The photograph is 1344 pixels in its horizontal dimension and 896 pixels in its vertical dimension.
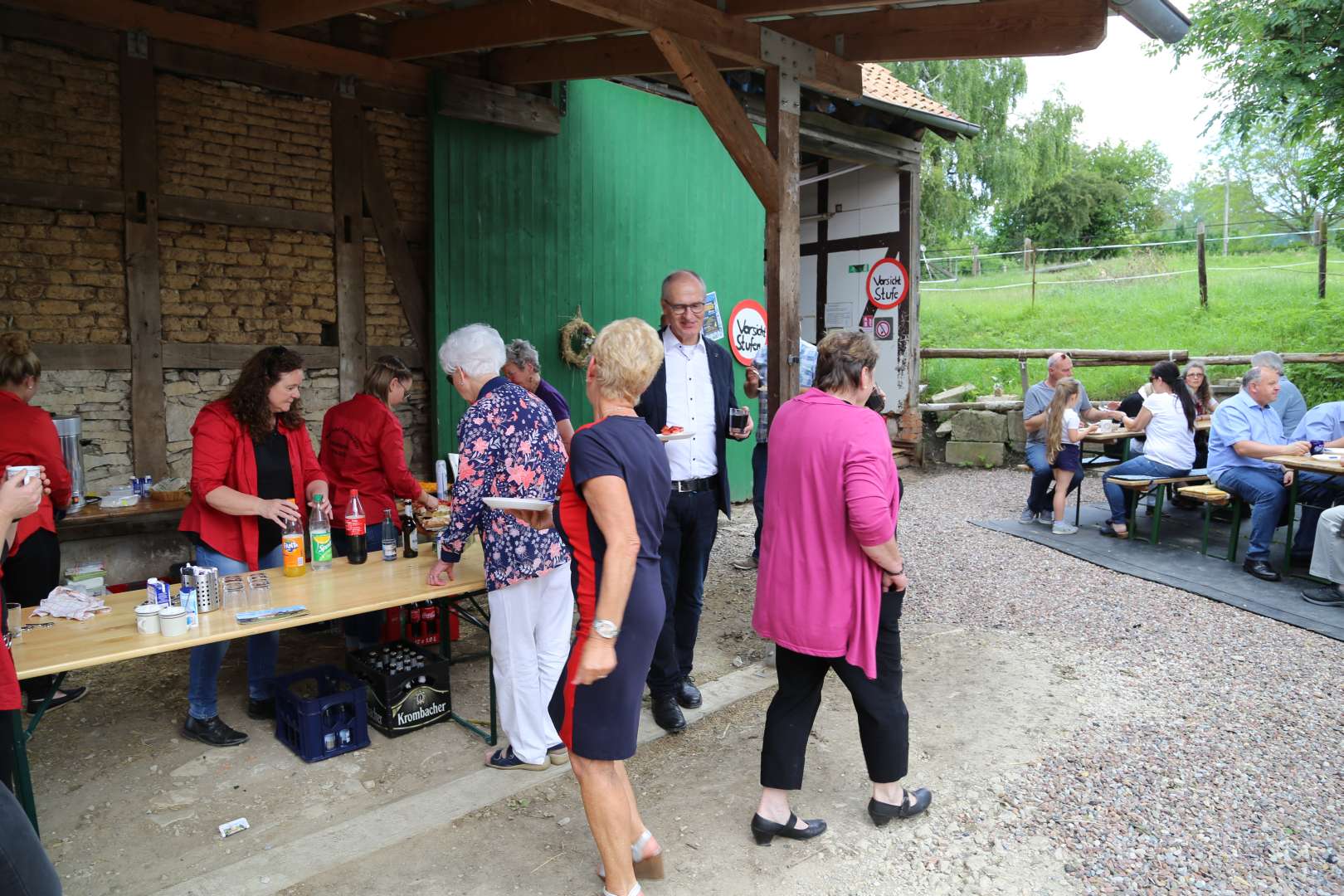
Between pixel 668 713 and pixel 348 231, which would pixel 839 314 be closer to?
pixel 348 231

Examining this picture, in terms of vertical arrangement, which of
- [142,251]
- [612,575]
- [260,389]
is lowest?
[612,575]

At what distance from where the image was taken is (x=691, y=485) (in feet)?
12.9

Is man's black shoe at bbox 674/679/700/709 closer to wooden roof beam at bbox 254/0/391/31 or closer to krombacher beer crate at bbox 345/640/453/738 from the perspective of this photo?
krombacher beer crate at bbox 345/640/453/738

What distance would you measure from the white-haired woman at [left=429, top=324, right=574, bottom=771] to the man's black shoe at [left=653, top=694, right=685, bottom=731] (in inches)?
24.2

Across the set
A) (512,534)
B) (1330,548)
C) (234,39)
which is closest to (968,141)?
(1330,548)

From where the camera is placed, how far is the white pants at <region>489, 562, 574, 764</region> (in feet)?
11.4

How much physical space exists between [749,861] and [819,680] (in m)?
0.63

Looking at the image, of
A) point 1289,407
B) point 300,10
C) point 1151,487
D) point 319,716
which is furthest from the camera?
point 1289,407

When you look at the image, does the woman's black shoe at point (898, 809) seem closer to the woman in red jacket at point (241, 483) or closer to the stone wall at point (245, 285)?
the woman in red jacket at point (241, 483)

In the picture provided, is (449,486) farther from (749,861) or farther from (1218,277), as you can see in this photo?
(1218,277)

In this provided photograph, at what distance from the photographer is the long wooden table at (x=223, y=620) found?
108 inches

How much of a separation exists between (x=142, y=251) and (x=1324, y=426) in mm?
8223

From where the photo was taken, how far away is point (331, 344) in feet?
20.8

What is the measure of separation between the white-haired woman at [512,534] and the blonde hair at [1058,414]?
226 inches
